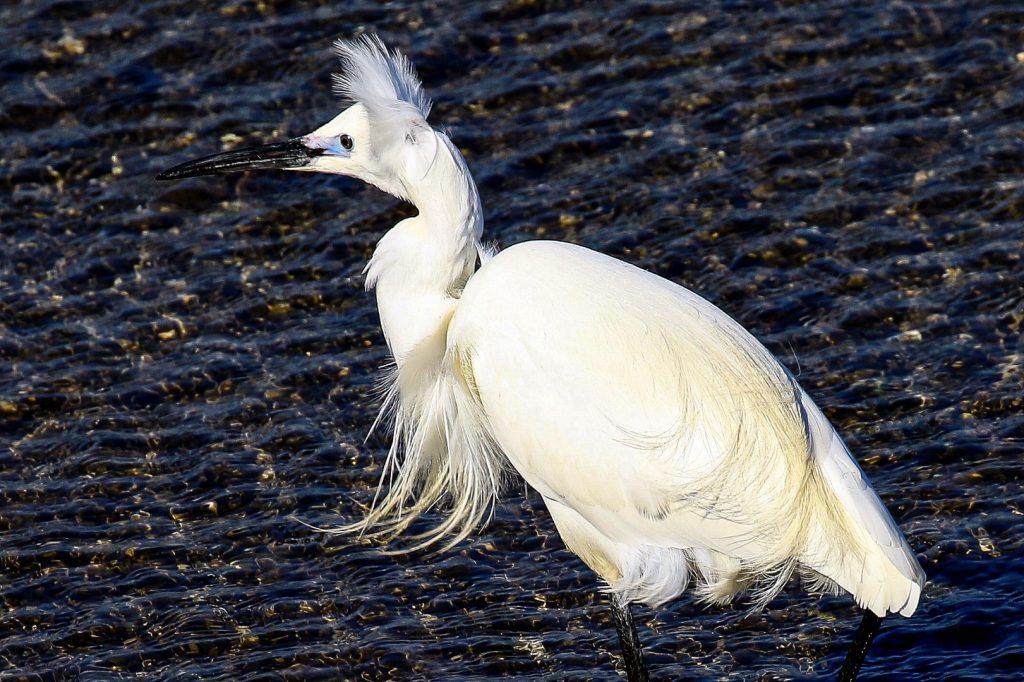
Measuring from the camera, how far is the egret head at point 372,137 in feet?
13.9

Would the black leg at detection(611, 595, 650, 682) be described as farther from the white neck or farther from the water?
the white neck

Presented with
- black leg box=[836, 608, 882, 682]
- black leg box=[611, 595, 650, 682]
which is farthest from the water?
black leg box=[836, 608, 882, 682]

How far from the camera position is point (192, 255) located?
6418 mm

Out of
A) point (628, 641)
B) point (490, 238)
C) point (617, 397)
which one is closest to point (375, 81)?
point (617, 397)

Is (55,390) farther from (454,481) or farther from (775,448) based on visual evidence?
(775,448)

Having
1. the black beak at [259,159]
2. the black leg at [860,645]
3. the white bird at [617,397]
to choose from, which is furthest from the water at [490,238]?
the black beak at [259,159]

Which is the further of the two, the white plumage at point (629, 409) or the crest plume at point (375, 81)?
the crest plume at point (375, 81)

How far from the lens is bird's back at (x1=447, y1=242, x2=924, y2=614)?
3.95 metres

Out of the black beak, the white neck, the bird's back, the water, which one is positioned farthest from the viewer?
the water

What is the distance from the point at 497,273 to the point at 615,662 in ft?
4.25

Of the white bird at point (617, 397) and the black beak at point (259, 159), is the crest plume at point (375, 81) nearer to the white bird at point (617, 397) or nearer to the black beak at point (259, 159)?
the white bird at point (617, 397)

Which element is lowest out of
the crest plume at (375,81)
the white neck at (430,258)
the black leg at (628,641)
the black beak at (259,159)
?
the black leg at (628,641)

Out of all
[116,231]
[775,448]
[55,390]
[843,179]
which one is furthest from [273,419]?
[843,179]

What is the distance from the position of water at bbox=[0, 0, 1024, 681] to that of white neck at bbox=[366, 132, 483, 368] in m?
0.96
